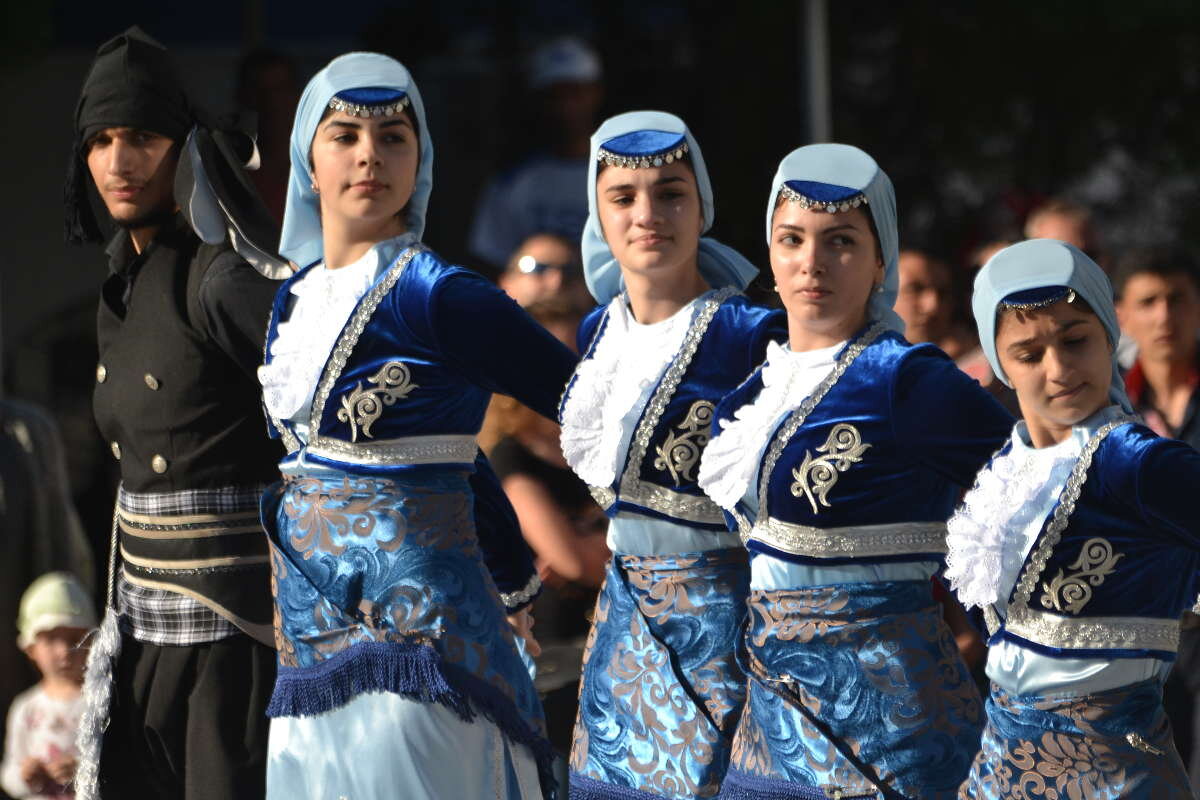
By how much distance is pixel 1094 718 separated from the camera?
3.31 m

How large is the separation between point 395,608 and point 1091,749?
4.10 ft

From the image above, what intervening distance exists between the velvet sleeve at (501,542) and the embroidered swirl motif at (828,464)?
0.72 meters

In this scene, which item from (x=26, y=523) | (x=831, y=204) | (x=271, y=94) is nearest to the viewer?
(x=831, y=204)

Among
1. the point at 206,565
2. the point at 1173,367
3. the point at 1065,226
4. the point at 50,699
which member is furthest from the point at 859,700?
the point at 50,699

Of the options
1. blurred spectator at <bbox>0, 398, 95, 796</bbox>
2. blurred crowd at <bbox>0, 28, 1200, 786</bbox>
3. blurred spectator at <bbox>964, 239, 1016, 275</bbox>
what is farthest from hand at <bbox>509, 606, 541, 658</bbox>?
blurred spectator at <bbox>0, 398, 95, 796</bbox>

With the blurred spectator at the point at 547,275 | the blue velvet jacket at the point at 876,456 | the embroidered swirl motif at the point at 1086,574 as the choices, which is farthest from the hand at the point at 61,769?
the embroidered swirl motif at the point at 1086,574

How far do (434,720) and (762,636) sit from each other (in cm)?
60

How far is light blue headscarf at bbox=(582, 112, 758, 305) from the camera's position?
4070 millimetres

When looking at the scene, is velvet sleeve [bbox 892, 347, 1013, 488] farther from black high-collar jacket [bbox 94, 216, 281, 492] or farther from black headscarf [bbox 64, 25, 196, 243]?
black headscarf [bbox 64, 25, 196, 243]

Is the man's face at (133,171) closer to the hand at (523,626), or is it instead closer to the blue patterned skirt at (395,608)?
the blue patterned skirt at (395,608)

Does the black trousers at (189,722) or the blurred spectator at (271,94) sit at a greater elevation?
the blurred spectator at (271,94)

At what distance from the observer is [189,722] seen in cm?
426

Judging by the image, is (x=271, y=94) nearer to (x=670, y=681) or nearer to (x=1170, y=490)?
(x=670, y=681)

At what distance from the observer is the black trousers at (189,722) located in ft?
13.8
